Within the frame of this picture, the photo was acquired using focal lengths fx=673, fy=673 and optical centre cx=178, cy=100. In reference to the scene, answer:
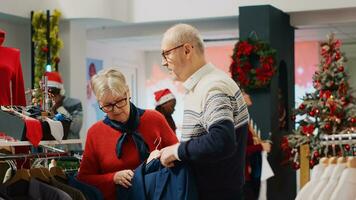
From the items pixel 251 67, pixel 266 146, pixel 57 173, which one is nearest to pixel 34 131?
pixel 57 173

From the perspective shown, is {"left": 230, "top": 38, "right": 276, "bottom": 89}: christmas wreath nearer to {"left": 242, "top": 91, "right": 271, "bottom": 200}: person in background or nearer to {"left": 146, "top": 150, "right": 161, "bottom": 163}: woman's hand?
{"left": 242, "top": 91, "right": 271, "bottom": 200}: person in background

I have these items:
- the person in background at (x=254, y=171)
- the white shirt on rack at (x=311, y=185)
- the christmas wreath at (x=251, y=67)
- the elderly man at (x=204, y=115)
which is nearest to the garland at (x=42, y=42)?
the christmas wreath at (x=251, y=67)

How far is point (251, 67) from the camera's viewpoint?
8.13 metres

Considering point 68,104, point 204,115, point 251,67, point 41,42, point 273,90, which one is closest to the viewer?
point 204,115

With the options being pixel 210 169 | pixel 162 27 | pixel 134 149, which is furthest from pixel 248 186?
pixel 210 169

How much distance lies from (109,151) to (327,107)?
4.93m

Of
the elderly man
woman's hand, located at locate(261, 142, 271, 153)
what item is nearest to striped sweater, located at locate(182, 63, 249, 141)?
the elderly man

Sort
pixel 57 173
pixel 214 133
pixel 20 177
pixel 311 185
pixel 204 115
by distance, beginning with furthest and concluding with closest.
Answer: pixel 57 173 → pixel 20 177 → pixel 311 185 → pixel 204 115 → pixel 214 133

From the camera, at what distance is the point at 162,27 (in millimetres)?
10070

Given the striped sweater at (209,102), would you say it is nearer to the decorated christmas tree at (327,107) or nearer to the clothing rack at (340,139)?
the clothing rack at (340,139)

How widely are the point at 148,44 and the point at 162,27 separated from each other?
2.38 meters

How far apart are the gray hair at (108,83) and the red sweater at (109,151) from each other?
7.9 inches

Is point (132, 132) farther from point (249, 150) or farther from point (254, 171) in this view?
point (254, 171)

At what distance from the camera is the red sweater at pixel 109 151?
Result: 11.4 feet
